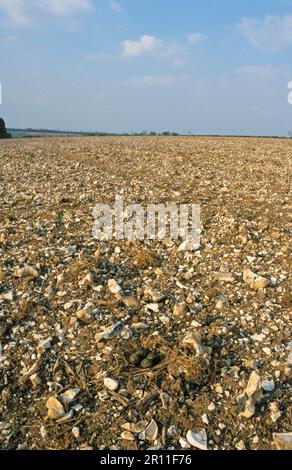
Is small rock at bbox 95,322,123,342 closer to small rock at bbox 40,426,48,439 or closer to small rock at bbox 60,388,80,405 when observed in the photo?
small rock at bbox 60,388,80,405

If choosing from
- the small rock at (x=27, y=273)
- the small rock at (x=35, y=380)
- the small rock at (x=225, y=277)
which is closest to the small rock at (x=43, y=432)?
the small rock at (x=35, y=380)

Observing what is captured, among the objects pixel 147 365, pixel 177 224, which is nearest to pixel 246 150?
pixel 177 224

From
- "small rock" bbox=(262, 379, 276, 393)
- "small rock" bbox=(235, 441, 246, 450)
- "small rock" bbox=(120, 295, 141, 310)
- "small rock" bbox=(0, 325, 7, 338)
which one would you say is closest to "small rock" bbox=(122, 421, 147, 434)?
"small rock" bbox=(235, 441, 246, 450)

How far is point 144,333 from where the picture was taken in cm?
648

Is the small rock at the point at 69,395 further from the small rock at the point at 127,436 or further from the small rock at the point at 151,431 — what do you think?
the small rock at the point at 151,431

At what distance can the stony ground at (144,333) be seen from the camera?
5047mm

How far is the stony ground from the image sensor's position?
16.6 feet

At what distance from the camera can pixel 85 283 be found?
769 centimetres

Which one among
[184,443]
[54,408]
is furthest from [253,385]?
[54,408]

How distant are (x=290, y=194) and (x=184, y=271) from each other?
251 inches

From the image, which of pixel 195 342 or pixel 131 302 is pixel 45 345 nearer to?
pixel 131 302

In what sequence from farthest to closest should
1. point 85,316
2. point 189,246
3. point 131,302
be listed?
point 189,246 → point 131,302 → point 85,316

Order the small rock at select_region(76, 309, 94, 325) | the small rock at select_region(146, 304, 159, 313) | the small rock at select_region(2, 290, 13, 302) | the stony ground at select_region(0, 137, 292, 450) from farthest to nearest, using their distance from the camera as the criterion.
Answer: the small rock at select_region(2, 290, 13, 302) → the small rock at select_region(146, 304, 159, 313) → the small rock at select_region(76, 309, 94, 325) → the stony ground at select_region(0, 137, 292, 450)

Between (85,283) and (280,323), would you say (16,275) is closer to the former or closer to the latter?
(85,283)
